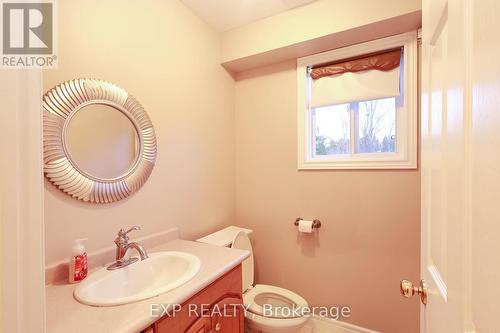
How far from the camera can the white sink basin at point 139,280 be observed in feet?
2.73

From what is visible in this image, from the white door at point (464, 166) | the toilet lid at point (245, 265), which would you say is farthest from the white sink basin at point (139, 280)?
the white door at point (464, 166)

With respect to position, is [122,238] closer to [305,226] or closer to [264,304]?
[264,304]

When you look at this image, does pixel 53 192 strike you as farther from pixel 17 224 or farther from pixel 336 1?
pixel 336 1

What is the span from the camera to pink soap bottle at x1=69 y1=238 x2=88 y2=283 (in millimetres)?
958

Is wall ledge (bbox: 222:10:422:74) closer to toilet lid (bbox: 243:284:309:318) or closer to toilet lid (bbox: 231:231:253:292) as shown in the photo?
toilet lid (bbox: 231:231:253:292)

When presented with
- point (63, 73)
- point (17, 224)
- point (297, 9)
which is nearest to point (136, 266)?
point (17, 224)

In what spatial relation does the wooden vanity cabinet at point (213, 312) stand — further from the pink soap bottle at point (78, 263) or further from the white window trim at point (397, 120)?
the white window trim at point (397, 120)

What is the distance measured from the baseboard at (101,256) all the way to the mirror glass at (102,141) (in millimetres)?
378

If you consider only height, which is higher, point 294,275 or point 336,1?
point 336,1

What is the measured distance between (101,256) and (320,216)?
1447 millimetres

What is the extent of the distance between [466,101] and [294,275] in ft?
5.87

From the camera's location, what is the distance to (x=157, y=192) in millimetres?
1404

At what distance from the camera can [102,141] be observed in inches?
45.8

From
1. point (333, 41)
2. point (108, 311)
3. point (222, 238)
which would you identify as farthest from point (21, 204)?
point (333, 41)
